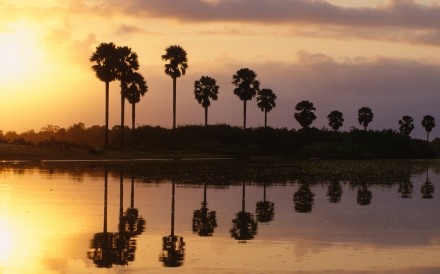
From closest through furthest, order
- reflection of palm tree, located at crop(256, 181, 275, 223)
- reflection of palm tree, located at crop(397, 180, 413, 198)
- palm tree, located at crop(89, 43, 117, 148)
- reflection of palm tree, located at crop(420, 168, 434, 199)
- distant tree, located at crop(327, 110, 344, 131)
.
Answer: reflection of palm tree, located at crop(256, 181, 275, 223)
reflection of palm tree, located at crop(420, 168, 434, 199)
reflection of palm tree, located at crop(397, 180, 413, 198)
palm tree, located at crop(89, 43, 117, 148)
distant tree, located at crop(327, 110, 344, 131)

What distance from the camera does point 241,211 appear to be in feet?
104

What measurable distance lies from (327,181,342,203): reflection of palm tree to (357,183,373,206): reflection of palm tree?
3.36 feet

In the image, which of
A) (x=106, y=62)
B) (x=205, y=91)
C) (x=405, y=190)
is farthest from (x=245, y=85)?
(x=405, y=190)

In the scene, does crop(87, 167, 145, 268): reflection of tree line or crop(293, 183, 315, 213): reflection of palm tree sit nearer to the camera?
crop(87, 167, 145, 268): reflection of tree line

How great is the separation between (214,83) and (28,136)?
6618 cm

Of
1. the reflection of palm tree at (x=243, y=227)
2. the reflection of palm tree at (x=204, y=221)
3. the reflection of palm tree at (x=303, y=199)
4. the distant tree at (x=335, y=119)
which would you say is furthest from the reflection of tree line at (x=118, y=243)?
the distant tree at (x=335, y=119)

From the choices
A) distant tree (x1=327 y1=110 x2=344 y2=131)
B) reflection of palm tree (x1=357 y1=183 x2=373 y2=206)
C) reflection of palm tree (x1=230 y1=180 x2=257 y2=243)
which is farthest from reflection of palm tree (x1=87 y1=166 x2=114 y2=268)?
distant tree (x1=327 y1=110 x2=344 y2=131)

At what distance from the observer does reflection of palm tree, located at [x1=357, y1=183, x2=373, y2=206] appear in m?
37.3

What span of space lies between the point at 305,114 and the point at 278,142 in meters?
22.7

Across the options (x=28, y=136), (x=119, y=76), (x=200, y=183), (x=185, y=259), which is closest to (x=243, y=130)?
(x=119, y=76)

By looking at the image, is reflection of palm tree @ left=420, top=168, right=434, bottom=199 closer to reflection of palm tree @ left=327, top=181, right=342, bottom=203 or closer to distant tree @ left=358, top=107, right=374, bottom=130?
reflection of palm tree @ left=327, top=181, right=342, bottom=203

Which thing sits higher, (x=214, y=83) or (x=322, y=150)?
(x=214, y=83)

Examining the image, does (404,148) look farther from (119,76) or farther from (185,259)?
(185,259)

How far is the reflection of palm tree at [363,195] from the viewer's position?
37.3m
